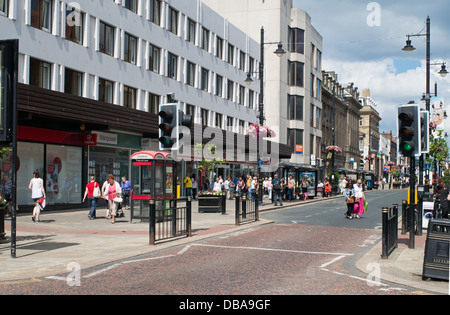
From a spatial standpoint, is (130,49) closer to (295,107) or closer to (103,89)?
(103,89)

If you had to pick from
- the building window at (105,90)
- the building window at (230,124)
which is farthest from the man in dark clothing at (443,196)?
the building window at (230,124)

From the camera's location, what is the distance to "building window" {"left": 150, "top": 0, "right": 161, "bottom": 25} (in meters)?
34.1

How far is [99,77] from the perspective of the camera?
94.7ft

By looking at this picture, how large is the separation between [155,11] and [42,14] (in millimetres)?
11113

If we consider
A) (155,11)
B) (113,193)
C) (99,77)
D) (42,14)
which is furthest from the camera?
(155,11)

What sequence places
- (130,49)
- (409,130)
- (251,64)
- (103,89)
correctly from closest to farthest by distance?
(409,130) → (103,89) → (130,49) → (251,64)

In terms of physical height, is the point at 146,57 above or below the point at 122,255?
above

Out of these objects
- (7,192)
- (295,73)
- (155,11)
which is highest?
(295,73)

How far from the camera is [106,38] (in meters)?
29.5

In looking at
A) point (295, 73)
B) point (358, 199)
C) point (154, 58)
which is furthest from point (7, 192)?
point (295, 73)
